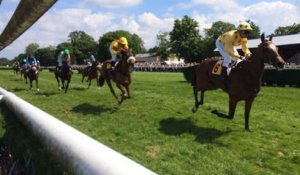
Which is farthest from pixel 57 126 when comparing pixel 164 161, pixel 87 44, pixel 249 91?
pixel 87 44

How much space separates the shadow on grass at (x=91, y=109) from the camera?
13.9m

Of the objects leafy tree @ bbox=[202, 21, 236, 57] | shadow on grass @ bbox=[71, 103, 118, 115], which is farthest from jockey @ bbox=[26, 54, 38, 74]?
leafy tree @ bbox=[202, 21, 236, 57]

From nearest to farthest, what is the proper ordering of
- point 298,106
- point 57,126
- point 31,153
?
point 57,126
point 31,153
point 298,106

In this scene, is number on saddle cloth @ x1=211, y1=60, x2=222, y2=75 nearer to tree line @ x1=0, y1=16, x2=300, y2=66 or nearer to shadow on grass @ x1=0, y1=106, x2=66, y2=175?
shadow on grass @ x1=0, y1=106, x2=66, y2=175

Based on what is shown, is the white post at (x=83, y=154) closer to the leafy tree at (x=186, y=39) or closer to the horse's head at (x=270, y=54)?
the horse's head at (x=270, y=54)

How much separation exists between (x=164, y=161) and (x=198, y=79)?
536cm

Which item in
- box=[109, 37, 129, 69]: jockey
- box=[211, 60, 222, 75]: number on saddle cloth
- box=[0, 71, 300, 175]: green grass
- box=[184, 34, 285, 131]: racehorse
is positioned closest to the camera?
box=[0, 71, 300, 175]: green grass

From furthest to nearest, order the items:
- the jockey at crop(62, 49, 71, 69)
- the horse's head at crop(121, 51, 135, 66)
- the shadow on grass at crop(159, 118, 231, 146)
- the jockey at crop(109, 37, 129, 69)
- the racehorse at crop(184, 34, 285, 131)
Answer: the jockey at crop(62, 49, 71, 69) → the jockey at crop(109, 37, 129, 69) → the horse's head at crop(121, 51, 135, 66) → the racehorse at crop(184, 34, 285, 131) → the shadow on grass at crop(159, 118, 231, 146)

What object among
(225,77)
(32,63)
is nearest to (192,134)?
(225,77)

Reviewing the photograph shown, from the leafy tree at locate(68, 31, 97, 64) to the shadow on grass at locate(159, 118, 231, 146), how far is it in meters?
133

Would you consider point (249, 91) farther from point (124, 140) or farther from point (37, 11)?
point (37, 11)

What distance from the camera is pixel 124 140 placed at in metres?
9.40

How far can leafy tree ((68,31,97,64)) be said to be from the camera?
146m

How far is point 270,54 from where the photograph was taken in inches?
375
